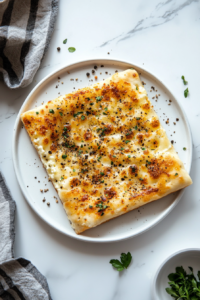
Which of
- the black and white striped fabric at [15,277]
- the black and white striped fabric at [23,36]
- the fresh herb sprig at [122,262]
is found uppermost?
the black and white striped fabric at [23,36]

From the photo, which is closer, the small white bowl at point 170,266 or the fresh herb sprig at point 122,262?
the small white bowl at point 170,266

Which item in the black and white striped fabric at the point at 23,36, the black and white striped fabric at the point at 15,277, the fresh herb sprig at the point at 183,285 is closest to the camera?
the fresh herb sprig at the point at 183,285

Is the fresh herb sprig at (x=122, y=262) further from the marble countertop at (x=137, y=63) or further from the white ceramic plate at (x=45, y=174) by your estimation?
the white ceramic plate at (x=45, y=174)

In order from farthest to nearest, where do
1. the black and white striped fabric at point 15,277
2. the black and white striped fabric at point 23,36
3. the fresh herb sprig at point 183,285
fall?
the black and white striped fabric at point 23,36 → the black and white striped fabric at point 15,277 → the fresh herb sprig at point 183,285

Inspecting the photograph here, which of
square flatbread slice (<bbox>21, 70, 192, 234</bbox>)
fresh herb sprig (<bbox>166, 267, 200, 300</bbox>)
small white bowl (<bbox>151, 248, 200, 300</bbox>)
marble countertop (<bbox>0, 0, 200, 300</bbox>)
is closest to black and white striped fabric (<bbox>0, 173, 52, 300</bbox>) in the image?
marble countertop (<bbox>0, 0, 200, 300</bbox>)

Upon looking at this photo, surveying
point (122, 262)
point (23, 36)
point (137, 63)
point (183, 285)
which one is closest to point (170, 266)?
point (183, 285)

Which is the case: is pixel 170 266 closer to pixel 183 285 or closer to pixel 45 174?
pixel 183 285

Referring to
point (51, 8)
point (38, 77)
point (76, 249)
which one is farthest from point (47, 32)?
point (76, 249)

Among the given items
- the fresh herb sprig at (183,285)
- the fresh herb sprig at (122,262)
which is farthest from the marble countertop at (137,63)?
the fresh herb sprig at (183,285)
